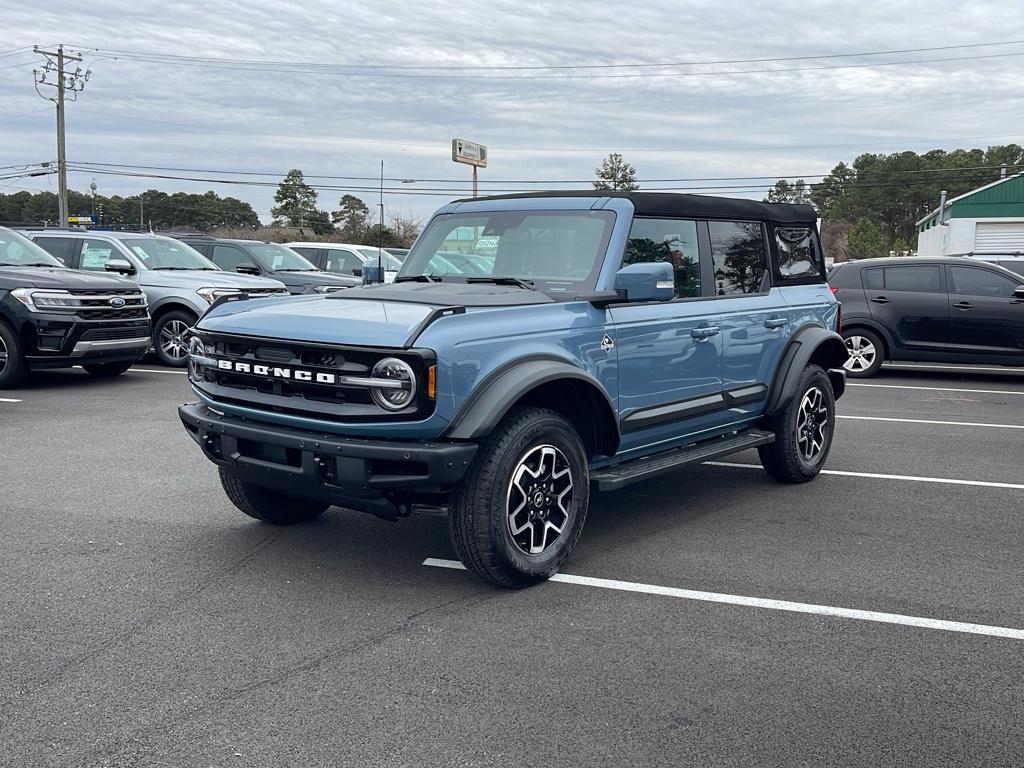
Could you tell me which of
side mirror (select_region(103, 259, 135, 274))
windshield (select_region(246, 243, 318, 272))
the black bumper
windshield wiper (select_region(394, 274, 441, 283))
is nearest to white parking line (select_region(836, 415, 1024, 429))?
windshield wiper (select_region(394, 274, 441, 283))

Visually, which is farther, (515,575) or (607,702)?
(515,575)

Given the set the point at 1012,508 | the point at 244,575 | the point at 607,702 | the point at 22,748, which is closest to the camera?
the point at 22,748

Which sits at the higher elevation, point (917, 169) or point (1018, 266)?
point (917, 169)

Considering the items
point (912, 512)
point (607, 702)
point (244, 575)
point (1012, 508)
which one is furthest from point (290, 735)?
point (1012, 508)

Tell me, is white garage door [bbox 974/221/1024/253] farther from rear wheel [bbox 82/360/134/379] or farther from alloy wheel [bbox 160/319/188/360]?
rear wheel [bbox 82/360/134/379]

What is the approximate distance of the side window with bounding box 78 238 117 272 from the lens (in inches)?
545

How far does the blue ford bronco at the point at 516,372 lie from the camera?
4.32 meters

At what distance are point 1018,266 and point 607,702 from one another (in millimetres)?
15117

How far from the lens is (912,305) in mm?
13250

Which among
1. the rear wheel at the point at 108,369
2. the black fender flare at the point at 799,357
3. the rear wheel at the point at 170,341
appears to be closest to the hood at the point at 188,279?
the rear wheel at the point at 170,341

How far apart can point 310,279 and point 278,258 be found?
99cm

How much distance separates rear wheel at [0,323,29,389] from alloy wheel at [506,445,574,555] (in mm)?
8270

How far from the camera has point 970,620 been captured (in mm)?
4336

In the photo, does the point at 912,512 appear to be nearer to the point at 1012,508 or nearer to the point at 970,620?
the point at 1012,508
